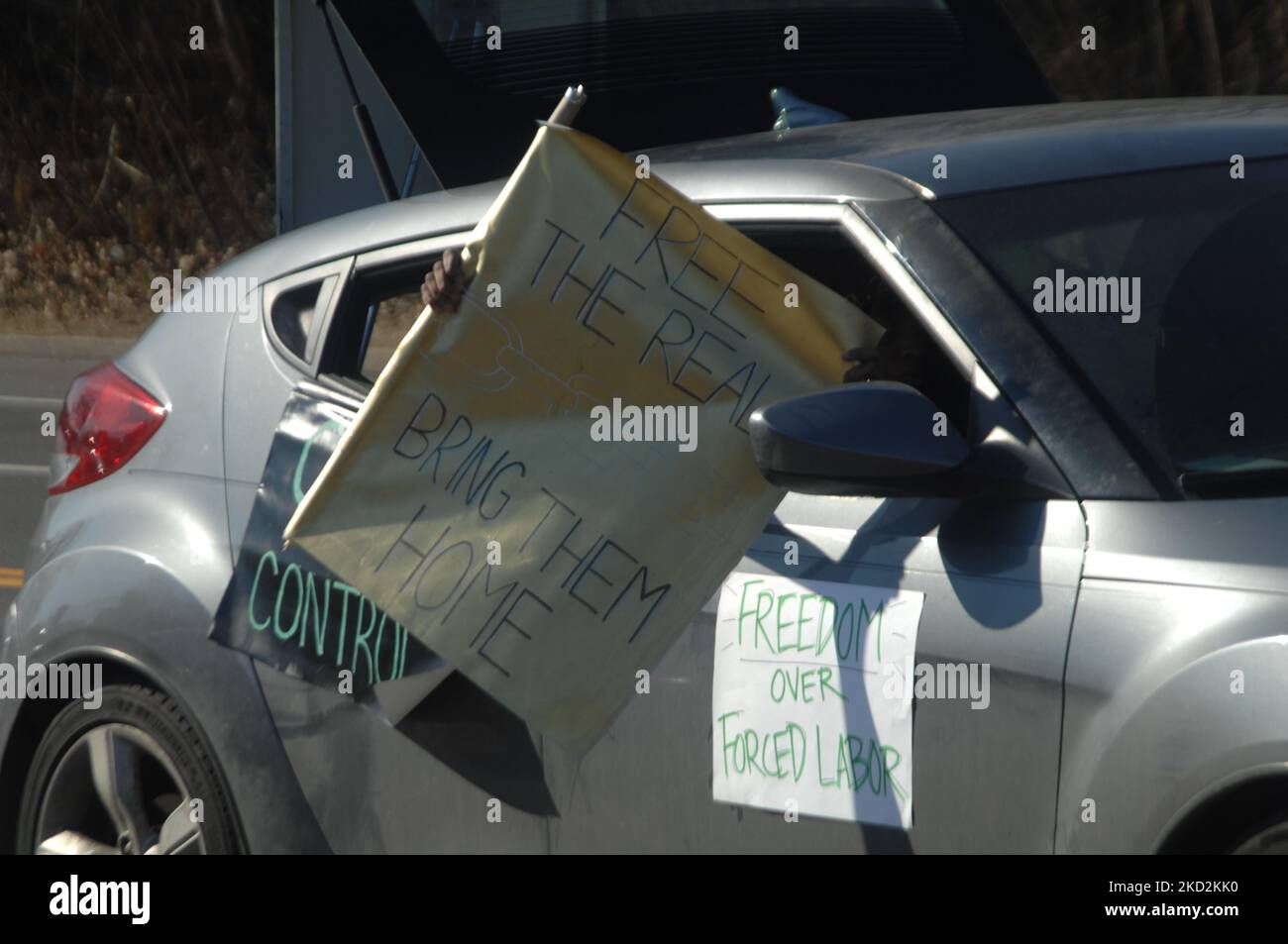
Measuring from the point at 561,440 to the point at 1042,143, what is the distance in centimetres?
97

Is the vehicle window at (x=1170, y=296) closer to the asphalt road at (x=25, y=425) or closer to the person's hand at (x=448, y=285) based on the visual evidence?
the person's hand at (x=448, y=285)

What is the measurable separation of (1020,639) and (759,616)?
450mm

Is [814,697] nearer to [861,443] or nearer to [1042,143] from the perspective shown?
[861,443]

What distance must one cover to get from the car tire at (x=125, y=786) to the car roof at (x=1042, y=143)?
1.48 meters

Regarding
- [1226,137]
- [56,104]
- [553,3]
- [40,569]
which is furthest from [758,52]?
[56,104]

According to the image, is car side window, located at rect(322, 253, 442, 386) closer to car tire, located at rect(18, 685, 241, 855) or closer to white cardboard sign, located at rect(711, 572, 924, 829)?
car tire, located at rect(18, 685, 241, 855)

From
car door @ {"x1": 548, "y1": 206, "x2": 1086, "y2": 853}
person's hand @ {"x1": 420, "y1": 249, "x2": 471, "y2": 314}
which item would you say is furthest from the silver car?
person's hand @ {"x1": 420, "y1": 249, "x2": 471, "y2": 314}

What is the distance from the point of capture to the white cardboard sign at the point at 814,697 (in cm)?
263

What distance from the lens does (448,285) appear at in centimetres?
289

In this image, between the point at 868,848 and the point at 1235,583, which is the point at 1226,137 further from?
the point at 868,848

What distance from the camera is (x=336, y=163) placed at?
5578 mm

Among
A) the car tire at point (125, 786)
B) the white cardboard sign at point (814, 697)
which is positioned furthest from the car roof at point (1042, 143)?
the car tire at point (125, 786)

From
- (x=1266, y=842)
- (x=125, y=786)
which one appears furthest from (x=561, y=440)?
(x=125, y=786)

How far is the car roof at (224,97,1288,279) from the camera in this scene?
2959mm
